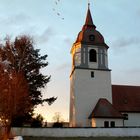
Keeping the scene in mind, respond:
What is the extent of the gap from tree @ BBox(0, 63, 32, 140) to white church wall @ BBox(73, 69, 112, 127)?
864 cm

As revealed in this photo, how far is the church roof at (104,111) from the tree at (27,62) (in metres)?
5.19

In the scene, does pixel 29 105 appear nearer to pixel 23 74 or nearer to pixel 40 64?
pixel 23 74

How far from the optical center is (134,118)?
3644cm

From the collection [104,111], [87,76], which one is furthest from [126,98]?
[87,76]

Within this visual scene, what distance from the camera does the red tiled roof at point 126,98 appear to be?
36344mm

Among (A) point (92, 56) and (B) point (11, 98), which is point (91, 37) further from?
(B) point (11, 98)

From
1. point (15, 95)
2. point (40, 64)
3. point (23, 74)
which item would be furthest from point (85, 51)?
point (15, 95)

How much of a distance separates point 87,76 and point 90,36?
5.42m

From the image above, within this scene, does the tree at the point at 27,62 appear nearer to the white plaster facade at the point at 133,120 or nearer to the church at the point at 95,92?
the church at the point at 95,92

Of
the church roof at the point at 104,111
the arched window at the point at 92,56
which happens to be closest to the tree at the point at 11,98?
A: the church roof at the point at 104,111

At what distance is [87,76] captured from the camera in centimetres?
3569

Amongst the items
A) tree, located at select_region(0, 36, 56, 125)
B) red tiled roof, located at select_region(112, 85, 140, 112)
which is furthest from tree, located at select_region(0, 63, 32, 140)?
red tiled roof, located at select_region(112, 85, 140, 112)

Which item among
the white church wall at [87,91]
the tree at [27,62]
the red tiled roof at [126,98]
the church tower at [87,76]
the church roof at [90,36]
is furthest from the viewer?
the church roof at [90,36]

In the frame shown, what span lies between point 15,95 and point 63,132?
6.28 meters
